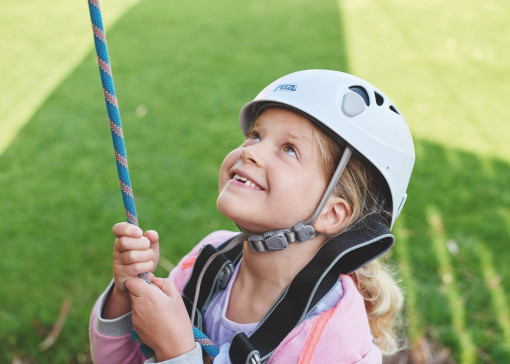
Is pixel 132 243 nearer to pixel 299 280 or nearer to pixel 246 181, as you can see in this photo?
pixel 246 181

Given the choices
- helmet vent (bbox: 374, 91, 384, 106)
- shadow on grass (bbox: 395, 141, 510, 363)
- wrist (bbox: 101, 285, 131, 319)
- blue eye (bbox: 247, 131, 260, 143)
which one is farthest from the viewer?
shadow on grass (bbox: 395, 141, 510, 363)

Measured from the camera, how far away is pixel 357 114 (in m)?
2.03

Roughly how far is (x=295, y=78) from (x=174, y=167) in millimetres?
3863

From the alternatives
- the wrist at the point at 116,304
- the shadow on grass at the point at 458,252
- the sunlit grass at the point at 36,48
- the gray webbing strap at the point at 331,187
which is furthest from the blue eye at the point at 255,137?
the sunlit grass at the point at 36,48

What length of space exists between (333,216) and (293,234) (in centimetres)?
22

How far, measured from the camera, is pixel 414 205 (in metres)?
5.14

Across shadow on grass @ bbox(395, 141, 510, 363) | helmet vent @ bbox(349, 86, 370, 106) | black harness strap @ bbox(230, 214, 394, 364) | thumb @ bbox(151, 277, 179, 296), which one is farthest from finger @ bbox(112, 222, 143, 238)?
shadow on grass @ bbox(395, 141, 510, 363)

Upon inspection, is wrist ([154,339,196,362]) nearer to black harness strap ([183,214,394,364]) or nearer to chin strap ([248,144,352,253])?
black harness strap ([183,214,394,364])

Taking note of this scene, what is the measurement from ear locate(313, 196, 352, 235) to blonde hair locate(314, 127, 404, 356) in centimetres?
2

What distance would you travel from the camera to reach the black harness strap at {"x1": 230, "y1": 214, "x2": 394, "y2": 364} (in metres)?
1.85

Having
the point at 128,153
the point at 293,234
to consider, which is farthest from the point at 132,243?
the point at 128,153

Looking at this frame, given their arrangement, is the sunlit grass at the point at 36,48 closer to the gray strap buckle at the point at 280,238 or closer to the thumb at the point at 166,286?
the thumb at the point at 166,286

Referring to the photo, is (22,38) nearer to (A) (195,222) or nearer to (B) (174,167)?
(B) (174,167)

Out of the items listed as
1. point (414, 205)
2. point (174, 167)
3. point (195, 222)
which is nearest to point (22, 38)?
point (174, 167)
